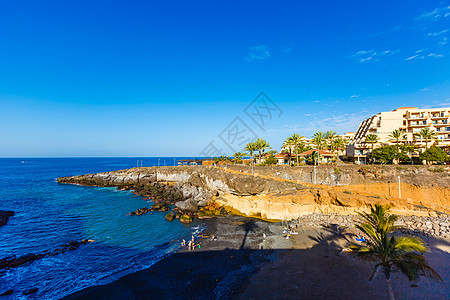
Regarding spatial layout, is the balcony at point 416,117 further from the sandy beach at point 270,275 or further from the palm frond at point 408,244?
the palm frond at point 408,244

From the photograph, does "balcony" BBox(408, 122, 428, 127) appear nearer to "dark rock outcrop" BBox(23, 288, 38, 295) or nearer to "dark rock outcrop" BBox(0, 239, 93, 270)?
"dark rock outcrop" BBox(0, 239, 93, 270)

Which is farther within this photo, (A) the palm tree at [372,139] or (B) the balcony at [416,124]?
(B) the balcony at [416,124]

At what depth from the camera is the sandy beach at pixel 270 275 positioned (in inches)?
634

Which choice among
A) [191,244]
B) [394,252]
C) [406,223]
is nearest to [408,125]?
[406,223]

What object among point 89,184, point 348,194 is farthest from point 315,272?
point 89,184

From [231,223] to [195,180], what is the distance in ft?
83.1

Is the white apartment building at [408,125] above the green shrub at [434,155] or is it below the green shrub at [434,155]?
above

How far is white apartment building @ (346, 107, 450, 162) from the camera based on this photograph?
54.7 meters

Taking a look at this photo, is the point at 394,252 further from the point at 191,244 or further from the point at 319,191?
the point at 319,191

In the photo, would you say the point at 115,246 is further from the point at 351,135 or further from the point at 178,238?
the point at 351,135

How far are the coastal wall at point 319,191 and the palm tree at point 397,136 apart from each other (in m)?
18.9

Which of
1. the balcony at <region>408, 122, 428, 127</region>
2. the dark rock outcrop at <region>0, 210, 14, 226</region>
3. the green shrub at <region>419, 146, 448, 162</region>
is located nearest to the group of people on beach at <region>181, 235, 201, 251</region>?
the dark rock outcrop at <region>0, 210, 14, 226</region>

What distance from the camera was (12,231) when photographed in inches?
1247

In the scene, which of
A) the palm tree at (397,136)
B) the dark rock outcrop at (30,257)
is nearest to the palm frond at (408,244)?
the dark rock outcrop at (30,257)
